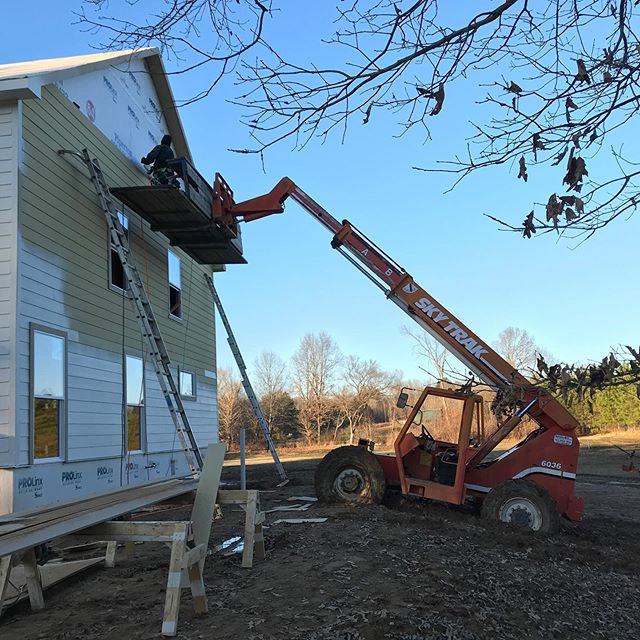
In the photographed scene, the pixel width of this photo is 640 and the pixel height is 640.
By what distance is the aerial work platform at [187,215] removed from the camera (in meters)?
11.3

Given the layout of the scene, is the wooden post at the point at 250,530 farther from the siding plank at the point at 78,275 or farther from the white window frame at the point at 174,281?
the white window frame at the point at 174,281

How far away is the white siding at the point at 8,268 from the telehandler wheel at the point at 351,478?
15.5ft

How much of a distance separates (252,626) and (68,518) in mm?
1632

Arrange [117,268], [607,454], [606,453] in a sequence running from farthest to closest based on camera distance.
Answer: [606,453], [607,454], [117,268]

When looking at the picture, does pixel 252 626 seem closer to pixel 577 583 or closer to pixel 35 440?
pixel 577 583

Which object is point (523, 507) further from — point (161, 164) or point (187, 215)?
point (161, 164)

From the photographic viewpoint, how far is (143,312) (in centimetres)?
1034

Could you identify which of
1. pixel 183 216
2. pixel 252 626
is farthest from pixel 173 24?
pixel 183 216

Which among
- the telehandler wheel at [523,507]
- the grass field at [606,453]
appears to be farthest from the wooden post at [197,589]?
the grass field at [606,453]

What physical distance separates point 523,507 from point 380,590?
4.30 metres

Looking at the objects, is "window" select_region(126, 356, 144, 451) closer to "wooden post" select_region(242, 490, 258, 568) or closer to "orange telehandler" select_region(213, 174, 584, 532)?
"orange telehandler" select_region(213, 174, 584, 532)

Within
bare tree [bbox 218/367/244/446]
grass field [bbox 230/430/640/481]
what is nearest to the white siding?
grass field [bbox 230/430/640/481]

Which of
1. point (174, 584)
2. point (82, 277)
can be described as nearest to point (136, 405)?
point (82, 277)

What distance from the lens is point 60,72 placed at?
31.4 feet
